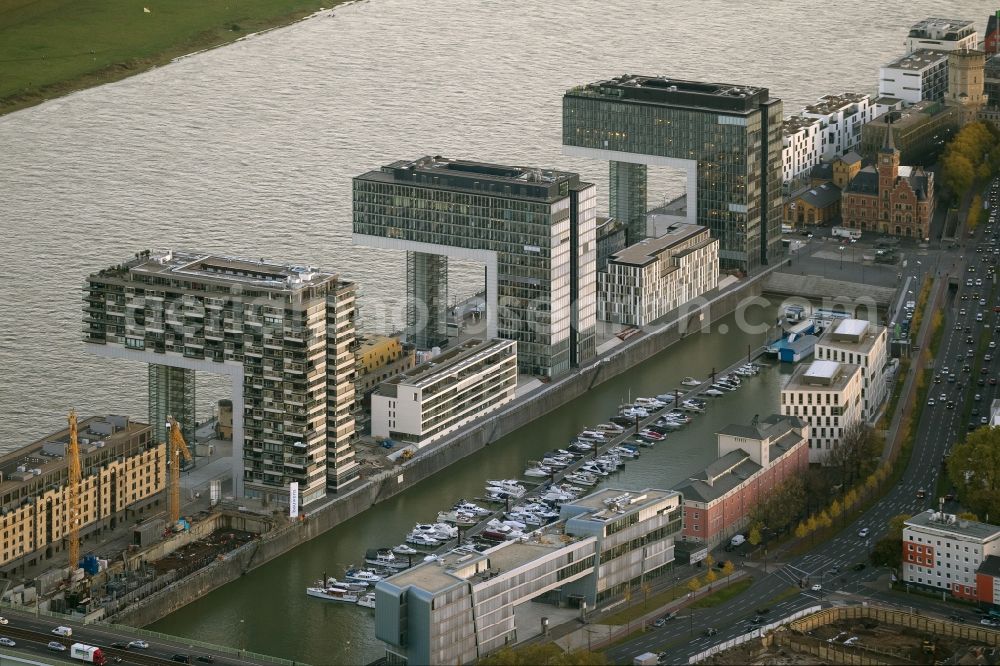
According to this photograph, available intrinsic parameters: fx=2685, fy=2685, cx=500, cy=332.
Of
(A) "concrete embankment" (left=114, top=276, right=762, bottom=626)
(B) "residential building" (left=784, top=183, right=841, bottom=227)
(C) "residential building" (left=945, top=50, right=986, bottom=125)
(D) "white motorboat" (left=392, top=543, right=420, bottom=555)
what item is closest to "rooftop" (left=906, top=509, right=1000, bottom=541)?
(D) "white motorboat" (left=392, top=543, right=420, bottom=555)

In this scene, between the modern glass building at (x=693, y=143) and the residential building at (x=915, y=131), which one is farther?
the residential building at (x=915, y=131)

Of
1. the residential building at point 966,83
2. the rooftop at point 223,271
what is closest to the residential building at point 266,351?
the rooftop at point 223,271

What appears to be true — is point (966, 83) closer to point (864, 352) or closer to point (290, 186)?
point (290, 186)

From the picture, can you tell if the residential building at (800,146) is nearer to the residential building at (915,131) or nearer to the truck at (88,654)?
the residential building at (915,131)

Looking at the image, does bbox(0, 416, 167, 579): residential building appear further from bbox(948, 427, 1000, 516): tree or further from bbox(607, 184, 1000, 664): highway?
bbox(948, 427, 1000, 516): tree

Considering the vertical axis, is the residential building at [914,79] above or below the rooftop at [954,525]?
above

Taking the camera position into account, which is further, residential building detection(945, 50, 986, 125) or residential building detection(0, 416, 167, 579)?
residential building detection(945, 50, 986, 125)
